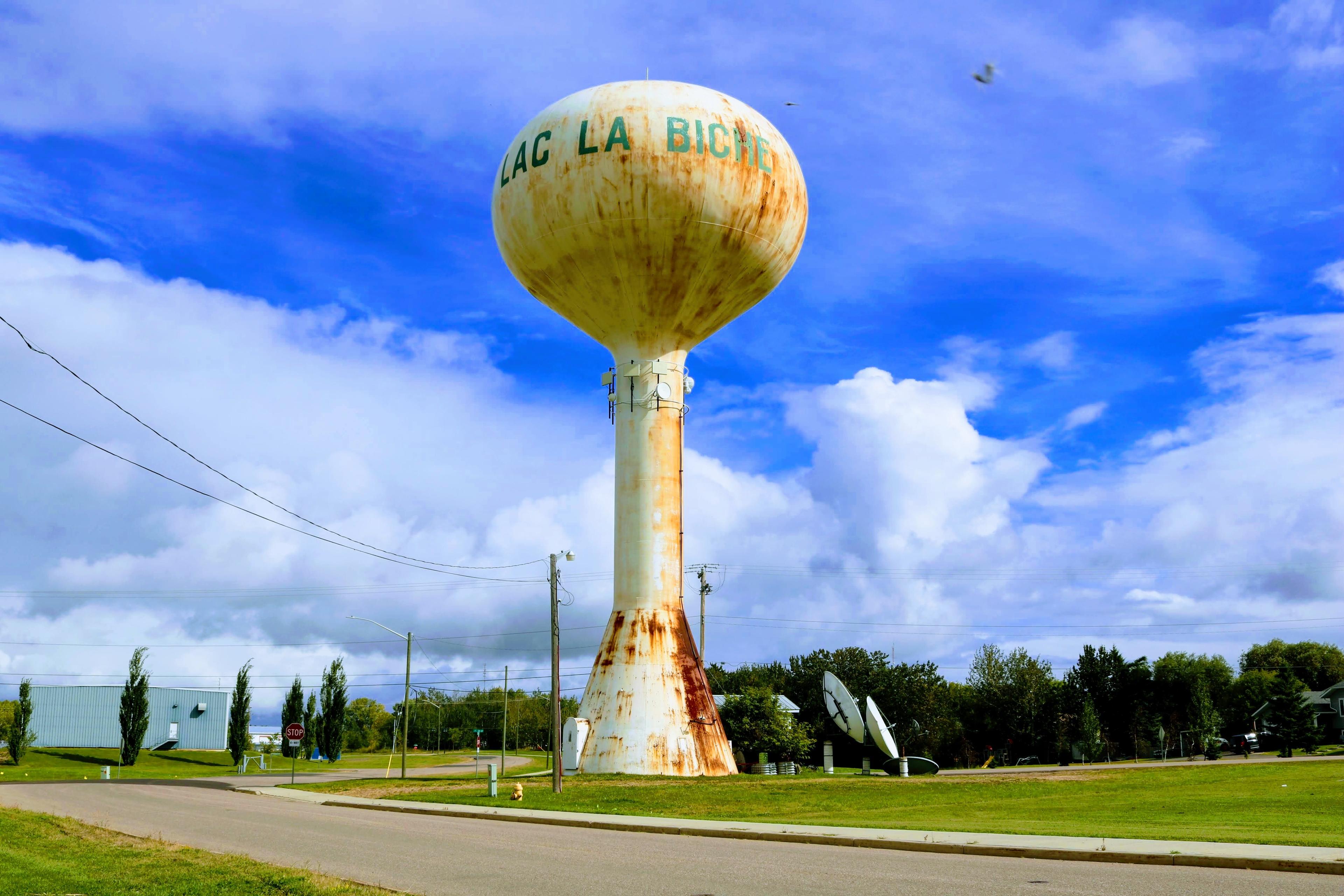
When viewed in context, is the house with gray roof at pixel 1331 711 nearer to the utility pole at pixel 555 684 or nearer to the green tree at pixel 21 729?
the utility pole at pixel 555 684

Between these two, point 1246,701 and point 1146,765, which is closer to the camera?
point 1146,765

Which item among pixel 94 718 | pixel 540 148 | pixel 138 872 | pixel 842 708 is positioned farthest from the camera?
pixel 94 718

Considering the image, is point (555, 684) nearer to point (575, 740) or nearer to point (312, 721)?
point (575, 740)

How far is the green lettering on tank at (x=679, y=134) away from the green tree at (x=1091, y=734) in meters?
42.6

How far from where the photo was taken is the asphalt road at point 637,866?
998 centimetres

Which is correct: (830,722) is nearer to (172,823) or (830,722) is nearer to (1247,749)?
(1247,749)

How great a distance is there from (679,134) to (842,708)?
80.2 ft

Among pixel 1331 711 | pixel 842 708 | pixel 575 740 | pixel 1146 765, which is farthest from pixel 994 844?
pixel 1331 711

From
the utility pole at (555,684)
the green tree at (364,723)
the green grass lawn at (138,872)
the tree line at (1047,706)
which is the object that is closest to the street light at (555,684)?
the utility pole at (555,684)

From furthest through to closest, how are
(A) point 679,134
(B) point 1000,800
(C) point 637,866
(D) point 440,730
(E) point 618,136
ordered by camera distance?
(D) point 440,730, (A) point 679,134, (E) point 618,136, (B) point 1000,800, (C) point 637,866

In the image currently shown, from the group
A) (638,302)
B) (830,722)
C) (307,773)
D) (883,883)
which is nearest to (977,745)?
(830,722)

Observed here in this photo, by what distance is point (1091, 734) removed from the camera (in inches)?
2283

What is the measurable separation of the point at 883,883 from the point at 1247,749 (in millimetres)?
55625

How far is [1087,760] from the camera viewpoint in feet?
193
